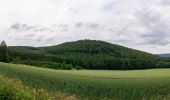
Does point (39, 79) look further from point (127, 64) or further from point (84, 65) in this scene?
point (84, 65)

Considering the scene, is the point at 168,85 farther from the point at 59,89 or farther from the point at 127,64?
the point at 127,64

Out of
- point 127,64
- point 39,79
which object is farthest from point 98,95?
point 127,64

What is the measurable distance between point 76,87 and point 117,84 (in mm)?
2899

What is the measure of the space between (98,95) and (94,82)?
383 cm

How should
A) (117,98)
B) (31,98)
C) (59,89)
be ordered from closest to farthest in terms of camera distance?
(31,98)
(117,98)
(59,89)

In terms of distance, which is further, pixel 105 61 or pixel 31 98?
pixel 105 61

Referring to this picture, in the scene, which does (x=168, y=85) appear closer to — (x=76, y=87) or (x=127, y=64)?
(x=76, y=87)

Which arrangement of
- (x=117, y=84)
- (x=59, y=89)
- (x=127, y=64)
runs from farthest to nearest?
(x=127, y=64), (x=117, y=84), (x=59, y=89)

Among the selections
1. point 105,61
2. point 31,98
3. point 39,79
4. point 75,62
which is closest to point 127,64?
point 105,61

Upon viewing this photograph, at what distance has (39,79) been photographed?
29094 millimetres

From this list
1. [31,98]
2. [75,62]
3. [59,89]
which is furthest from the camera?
[75,62]

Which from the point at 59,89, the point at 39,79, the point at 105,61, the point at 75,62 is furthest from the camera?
the point at 75,62

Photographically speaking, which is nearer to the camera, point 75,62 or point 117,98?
point 117,98

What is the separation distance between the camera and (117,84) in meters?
27.2
